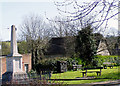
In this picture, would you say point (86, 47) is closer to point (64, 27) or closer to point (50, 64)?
point (50, 64)

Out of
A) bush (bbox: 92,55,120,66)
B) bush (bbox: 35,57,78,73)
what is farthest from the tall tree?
bush (bbox: 35,57,78,73)

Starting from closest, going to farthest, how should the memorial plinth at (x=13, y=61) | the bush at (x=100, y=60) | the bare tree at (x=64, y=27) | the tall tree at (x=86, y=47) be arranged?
the bare tree at (x=64, y=27), the memorial plinth at (x=13, y=61), the tall tree at (x=86, y=47), the bush at (x=100, y=60)

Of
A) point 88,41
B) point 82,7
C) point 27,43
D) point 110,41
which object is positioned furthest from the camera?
point 110,41

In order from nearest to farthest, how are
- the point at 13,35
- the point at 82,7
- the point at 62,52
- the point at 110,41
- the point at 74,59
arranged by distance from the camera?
the point at 82,7 < the point at 13,35 < the point at 74,59 < the point at 110,41 < the point at 62,52

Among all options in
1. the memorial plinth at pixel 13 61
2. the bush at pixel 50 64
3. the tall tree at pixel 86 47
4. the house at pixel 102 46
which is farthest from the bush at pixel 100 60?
the memorial plinth at pixel 13 61

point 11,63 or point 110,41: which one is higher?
point 110,41

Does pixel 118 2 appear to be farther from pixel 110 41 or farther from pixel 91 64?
pixel 110 41

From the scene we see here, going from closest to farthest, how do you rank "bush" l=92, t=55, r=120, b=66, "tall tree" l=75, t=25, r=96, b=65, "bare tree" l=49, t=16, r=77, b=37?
"bare tree" l=49, t=16, r=77, b=37
"tall tree" l=75, t=25, r=96, b=65
"bush" l=92, t=55, r=120, b=66

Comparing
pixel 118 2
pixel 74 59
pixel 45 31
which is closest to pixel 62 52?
pixel 45 31

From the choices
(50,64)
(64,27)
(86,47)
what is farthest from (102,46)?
(64,27)

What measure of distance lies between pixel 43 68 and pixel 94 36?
817 centimetres

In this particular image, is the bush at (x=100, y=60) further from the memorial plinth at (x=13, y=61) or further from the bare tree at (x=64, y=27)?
the memorial plinth at (x=13, y=61)

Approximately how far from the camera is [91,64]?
31.0 m

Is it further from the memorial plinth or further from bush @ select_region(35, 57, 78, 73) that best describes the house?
the memorial plinth
